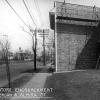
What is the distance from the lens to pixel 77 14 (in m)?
16.8

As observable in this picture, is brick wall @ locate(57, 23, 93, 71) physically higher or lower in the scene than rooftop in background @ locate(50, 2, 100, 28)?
lower

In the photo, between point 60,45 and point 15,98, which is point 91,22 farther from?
point 15,98

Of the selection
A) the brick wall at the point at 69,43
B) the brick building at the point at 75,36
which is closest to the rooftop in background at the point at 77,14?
the brick building at the point at 75,36

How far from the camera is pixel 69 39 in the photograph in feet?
53.7

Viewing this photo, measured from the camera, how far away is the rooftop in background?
16.5 metres

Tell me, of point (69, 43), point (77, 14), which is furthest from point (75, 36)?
point (77, 14)

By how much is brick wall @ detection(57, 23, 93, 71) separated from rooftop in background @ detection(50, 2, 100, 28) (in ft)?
1.84

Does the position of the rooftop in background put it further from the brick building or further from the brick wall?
the brick wall

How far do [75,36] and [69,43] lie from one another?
3.41 feet

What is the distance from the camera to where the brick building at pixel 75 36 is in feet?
53.3

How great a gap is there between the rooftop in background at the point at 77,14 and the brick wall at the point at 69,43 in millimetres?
560

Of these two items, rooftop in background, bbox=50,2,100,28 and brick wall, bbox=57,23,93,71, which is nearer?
brick wall, bbox=57,23,93,71

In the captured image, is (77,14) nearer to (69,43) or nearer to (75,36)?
(75,36)

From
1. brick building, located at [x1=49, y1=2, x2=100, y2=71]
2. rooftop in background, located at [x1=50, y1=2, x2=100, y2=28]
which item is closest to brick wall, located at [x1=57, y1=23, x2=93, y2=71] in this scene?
brick building, located at [x1=49, y1=2, x2=100, y2=71]
